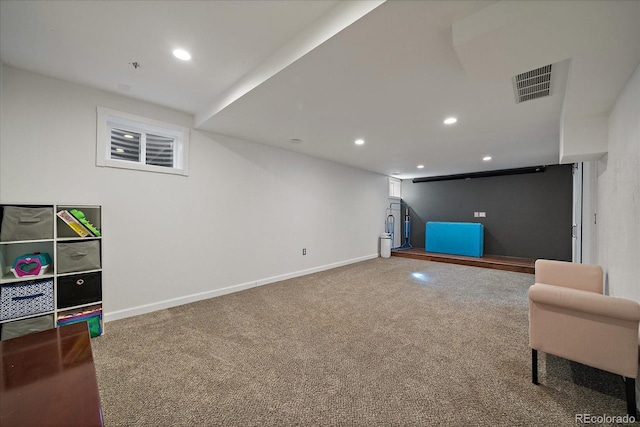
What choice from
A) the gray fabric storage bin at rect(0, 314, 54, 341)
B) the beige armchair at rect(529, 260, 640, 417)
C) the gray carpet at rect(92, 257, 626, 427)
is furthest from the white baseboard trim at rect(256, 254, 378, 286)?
the beige armchair at rect(529, 260, 640, 417)

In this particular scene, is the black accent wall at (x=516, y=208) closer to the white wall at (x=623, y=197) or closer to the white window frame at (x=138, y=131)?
the white wall at (x=623, y=197)

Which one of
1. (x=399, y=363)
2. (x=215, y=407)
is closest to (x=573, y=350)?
(x=399, y=363)

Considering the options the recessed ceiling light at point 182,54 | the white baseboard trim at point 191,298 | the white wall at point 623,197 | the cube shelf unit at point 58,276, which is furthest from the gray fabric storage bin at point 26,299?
the white wall at point 623,197

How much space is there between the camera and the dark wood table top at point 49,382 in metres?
0.80

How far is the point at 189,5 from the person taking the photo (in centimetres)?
160

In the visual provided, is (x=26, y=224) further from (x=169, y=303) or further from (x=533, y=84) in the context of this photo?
(x=533, y=84)

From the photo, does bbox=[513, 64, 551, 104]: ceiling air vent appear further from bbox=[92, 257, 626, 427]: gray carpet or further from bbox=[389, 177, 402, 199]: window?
bbox=[389, 177, 402, 199]: window

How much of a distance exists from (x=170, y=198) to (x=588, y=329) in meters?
4.13

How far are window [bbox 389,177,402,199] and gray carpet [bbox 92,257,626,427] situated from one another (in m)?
4.98

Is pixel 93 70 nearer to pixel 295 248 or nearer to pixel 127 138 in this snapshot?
pixel 127 138

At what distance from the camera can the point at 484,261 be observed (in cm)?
582

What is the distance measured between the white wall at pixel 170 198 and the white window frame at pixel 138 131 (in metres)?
0.07

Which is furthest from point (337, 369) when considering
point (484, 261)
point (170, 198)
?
point (484, 261)

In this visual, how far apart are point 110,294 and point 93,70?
231 centimetres
